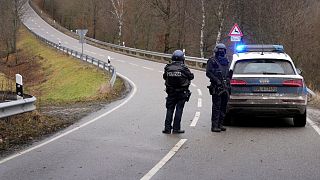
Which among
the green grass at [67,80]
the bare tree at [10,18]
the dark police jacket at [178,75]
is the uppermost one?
the dark police jacket at [178,75]

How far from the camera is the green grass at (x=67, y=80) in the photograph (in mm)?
23681

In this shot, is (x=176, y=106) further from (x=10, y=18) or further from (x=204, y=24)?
(x=10, y=18)

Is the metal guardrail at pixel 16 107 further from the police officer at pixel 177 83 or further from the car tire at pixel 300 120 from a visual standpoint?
the car tire at pixel 300 120

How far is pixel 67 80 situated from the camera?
34.3m

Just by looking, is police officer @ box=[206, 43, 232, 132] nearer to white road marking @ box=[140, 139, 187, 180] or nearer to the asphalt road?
the asphalt road

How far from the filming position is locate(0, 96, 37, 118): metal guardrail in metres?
10.1

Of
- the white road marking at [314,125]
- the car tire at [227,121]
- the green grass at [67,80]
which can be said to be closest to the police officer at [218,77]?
the car tire at [227,121]

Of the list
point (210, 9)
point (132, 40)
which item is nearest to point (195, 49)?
point (210, 9)

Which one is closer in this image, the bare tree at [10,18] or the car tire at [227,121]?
the car tire at [227,121]

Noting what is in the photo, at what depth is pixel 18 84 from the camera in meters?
12.0

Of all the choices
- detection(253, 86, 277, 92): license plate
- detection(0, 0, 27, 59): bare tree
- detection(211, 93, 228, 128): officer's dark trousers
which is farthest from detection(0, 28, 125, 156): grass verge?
detection(253, 86, 277, 92): license plate

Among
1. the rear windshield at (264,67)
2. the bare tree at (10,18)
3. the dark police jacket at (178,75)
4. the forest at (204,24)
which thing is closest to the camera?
the dark police jacket at (178,75)

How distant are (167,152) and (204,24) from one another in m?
38.5

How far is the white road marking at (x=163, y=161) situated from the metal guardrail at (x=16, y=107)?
12.1 feet
